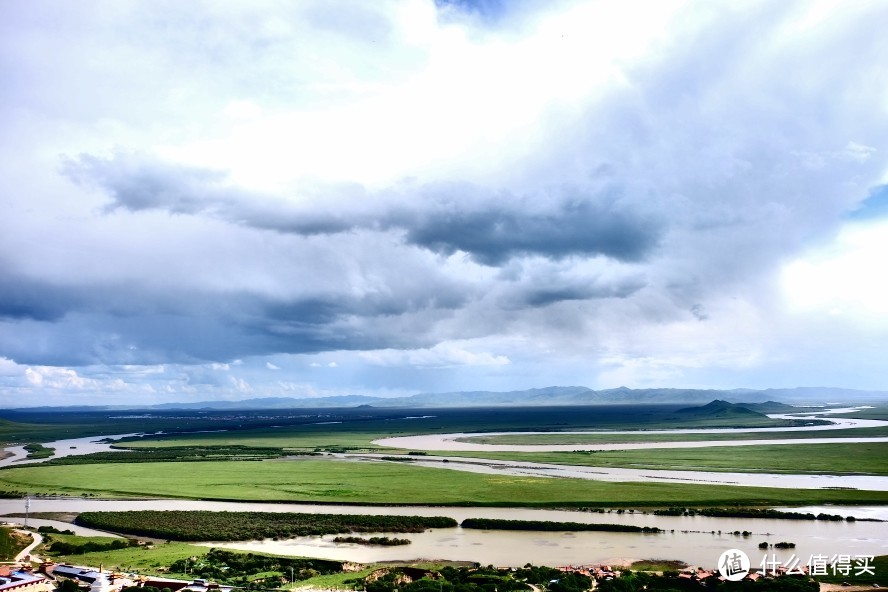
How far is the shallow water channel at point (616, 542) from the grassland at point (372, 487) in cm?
621

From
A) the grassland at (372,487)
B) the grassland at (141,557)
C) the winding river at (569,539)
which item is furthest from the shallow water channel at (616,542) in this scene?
the grassland at (372,487)

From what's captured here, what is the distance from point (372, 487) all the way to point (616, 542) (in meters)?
35.2

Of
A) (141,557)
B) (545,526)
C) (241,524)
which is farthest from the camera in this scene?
(241,524)

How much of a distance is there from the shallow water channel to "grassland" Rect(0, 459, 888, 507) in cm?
621

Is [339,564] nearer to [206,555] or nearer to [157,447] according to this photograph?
[206,555]

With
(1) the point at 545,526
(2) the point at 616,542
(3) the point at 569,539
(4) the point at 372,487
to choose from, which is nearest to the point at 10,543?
(4) the point at 372,487

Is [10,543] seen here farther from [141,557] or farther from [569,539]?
[569,539]

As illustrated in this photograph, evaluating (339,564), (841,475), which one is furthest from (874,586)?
(841,475)

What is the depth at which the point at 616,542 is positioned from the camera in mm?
49844

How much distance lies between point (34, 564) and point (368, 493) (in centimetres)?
3600

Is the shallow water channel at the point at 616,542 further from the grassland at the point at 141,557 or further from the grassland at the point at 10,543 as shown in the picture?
the grassland at the point at 10,543

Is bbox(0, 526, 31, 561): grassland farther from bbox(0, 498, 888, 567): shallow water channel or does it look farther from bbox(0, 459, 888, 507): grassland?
bbox(0, 459, 888, 507): grassland

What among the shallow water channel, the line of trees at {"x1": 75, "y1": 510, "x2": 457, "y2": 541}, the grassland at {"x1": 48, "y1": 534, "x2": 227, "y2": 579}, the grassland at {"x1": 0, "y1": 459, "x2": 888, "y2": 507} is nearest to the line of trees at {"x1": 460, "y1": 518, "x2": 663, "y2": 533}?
the shallow water channel

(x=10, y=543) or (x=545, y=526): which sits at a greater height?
(x=10, y=543)
